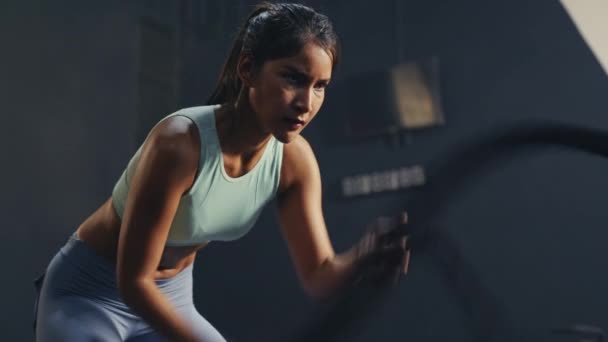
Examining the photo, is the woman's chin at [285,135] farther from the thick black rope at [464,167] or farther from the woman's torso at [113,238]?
the thick black rope at [464,167]

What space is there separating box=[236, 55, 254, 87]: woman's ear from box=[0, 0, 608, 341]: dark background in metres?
2.21

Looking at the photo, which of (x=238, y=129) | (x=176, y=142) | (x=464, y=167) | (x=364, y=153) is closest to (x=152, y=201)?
(x=176, y=142)

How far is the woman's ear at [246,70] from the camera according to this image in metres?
1.32

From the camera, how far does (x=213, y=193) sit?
4.45 feet

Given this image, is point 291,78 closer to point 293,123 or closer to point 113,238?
point 293,123

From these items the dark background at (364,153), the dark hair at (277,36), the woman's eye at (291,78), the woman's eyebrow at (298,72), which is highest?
the dark hair at (277,36)

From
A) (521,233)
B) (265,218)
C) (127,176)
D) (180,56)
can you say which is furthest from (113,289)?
(180,56)

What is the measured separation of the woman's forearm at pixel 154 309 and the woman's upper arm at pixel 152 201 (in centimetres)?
2

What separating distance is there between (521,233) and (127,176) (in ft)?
9.05

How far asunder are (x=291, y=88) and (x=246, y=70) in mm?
126

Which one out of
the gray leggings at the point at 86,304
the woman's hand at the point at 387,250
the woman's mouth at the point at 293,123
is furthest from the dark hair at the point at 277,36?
the gray leggings at the point at 86,304

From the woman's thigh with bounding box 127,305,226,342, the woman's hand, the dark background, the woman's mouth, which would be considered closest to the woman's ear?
the woman's mouth

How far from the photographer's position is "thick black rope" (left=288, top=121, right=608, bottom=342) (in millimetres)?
883

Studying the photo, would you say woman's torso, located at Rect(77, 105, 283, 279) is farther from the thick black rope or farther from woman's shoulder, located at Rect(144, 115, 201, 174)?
the thick black rope
